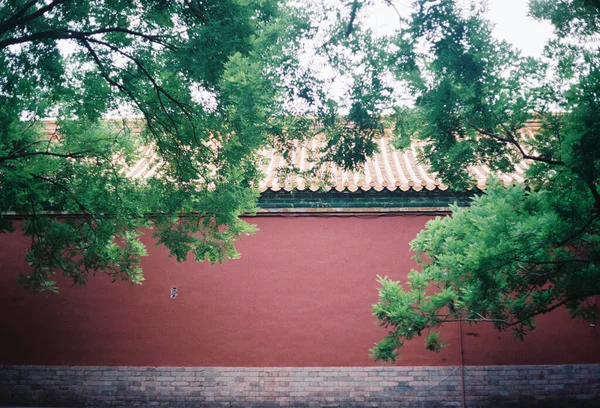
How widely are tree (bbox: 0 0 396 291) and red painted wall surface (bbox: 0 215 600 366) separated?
2.20 metres

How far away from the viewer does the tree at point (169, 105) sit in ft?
10.0

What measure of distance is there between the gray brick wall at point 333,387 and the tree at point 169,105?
8.45 ft

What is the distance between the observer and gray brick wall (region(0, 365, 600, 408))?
6105 mm

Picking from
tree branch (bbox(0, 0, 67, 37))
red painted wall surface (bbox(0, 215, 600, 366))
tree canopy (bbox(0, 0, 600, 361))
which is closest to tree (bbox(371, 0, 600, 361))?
tree canopy (bbox(0, 0, 600, 361))

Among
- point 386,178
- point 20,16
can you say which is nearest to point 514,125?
point 20,16

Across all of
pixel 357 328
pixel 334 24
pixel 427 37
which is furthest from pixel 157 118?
pixel 357 328

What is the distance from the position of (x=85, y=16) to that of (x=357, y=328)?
4.99 metres

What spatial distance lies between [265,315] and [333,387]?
1.36m

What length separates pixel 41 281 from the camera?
4992 mm

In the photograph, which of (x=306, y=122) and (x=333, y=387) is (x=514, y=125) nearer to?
(x=306, y=122)

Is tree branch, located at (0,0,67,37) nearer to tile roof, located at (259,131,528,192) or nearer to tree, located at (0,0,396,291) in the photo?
tree, located at (0,0,396,291)

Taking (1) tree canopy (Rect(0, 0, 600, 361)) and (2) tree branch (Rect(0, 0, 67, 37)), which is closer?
(1) tree canopy (Rect(0, 0, 600, 361))

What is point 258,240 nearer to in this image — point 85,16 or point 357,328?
point 357,328

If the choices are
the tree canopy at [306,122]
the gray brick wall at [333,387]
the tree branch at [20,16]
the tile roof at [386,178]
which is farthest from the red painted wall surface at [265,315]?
the tree branch at [20,16]
